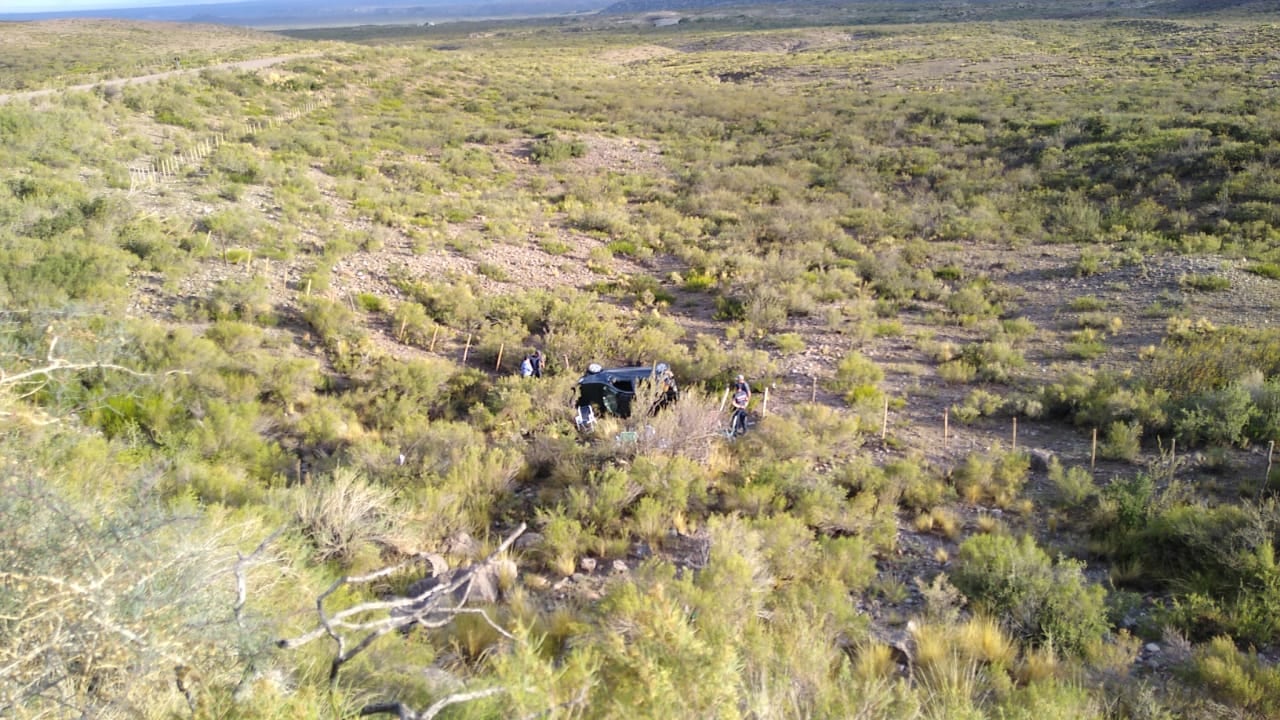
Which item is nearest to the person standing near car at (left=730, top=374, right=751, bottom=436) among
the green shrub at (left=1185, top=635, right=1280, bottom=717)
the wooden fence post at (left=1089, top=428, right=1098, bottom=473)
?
the wooden fence post at (left=1089, top=428, right=1098, bottom=473)

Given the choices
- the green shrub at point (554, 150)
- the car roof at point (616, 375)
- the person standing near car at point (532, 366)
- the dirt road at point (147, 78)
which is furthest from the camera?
the green shrub at point (554, 150)

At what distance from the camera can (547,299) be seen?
46.8 feet

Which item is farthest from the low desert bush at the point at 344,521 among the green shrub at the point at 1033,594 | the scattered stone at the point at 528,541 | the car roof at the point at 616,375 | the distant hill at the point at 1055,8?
the distant hill at the point at 1055,8

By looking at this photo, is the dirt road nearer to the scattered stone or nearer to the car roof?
the car roof

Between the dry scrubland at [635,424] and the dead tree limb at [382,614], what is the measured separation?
58 millimetres

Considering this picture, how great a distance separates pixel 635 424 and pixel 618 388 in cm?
161

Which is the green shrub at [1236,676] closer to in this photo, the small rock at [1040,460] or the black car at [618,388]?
the small rock at [1040,460]

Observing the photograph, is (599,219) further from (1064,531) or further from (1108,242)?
(1064,531)

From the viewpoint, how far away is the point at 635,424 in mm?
8781

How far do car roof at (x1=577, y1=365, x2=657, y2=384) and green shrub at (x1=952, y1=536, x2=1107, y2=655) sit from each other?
5.33 metres

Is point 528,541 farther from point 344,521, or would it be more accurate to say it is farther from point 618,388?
point 618,388

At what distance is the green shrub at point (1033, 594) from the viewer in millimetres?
5258

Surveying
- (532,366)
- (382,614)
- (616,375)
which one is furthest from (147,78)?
(382,614)

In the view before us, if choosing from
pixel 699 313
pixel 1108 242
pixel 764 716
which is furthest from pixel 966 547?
pixel 1108 242
